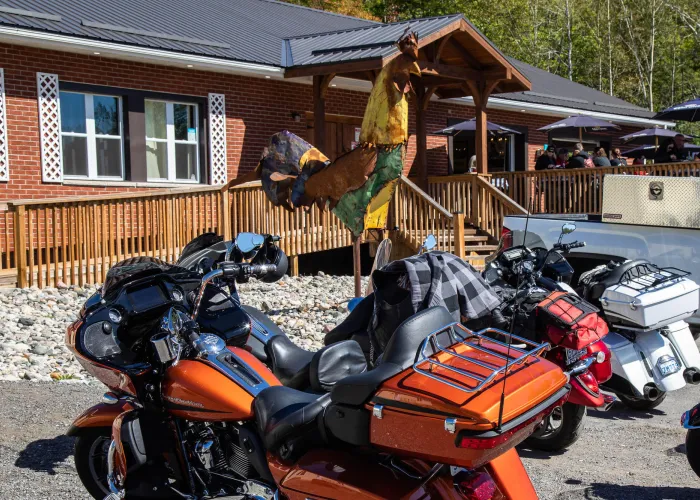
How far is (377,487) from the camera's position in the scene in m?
2.88

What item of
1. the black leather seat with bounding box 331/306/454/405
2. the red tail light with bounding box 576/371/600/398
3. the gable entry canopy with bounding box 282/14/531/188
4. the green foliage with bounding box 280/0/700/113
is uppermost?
the green foliage with bounding box 280/0/700/113

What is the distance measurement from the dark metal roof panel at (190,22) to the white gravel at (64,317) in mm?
4538

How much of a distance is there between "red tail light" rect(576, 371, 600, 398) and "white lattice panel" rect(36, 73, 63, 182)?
1093 cm

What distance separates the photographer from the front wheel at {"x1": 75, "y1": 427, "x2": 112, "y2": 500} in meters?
4.23

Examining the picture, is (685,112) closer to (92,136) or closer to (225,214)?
(225,214)

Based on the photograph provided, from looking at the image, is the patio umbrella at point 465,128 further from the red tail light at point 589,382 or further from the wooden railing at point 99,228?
the red tail light at point 589,382

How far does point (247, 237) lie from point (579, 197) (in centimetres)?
1402

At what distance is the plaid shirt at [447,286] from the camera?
15.4 feet

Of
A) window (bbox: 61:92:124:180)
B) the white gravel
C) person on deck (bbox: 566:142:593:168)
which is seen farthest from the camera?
person on deck (bbox: 566:142:593:168)

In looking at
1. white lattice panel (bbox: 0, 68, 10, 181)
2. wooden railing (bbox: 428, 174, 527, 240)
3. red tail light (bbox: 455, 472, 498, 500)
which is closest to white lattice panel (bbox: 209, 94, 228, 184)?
white lattice panel (bbox: 0, 68, 10, 181)

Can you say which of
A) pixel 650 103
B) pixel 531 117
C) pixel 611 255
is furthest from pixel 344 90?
pixel 650 103

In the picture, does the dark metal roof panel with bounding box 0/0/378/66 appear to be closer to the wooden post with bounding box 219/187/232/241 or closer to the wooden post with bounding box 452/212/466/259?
the wooden post with bounding box 219/187/232/241

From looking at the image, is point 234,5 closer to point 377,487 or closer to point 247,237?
point 247,237

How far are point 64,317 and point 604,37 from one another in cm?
3953
